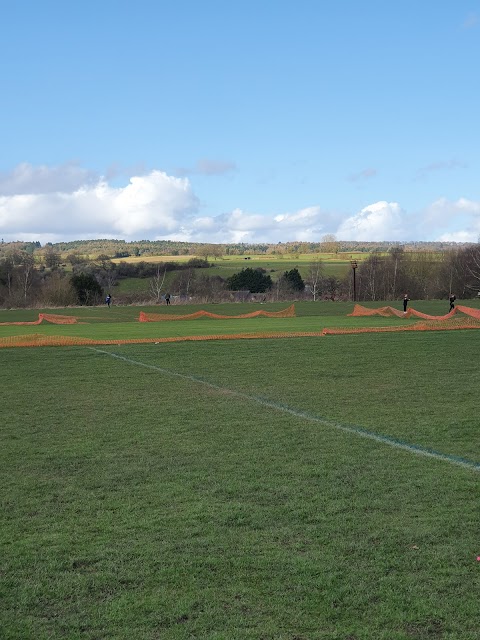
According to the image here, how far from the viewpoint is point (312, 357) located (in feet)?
61.8

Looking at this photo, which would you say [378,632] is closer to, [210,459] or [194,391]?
[210,459]

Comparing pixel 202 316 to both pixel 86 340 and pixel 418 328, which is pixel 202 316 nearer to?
pixel 418 328

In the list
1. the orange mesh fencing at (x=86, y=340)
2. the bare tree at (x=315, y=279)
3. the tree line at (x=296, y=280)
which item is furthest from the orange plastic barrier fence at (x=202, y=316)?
the bare tree at (x=315, y=279)

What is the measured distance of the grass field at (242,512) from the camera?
4500 mm

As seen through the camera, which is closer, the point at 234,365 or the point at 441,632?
the point at 441,632

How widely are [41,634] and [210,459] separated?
168 inches

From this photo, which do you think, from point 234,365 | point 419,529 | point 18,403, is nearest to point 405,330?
point 234,365

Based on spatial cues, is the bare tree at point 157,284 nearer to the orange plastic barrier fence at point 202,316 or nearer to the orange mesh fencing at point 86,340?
the orange plastic barrier fence at point 202,316

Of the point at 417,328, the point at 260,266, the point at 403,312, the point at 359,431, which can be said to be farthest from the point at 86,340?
the point at 260,266

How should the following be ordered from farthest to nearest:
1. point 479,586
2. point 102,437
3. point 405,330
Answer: point 405,330 < point 102,437 < point 479,586

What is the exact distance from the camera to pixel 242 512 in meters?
6.44

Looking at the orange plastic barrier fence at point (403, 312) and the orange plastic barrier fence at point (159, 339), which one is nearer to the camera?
the orange plastic barrier fence at point (159, 339)

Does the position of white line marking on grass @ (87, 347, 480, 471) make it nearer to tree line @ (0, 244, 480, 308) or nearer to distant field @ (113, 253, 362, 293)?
tree line @ (0, 244, 480, 308)

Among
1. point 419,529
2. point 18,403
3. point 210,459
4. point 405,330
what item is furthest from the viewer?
point 405,330
